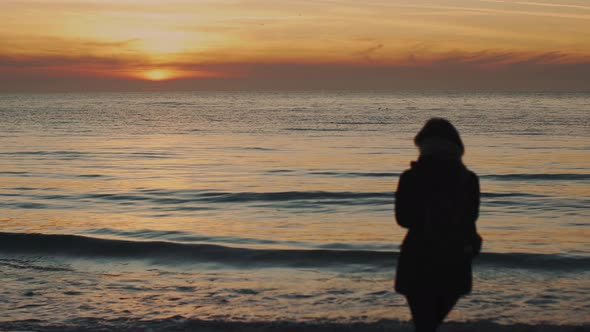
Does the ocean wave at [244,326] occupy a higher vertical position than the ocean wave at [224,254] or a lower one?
lower

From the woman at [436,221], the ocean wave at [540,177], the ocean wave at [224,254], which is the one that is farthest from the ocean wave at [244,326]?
the ocean wave at [540,177]

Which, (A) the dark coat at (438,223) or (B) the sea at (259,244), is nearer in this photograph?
(A) the dark coat at (438,223)

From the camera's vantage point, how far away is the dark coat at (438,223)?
5.08m

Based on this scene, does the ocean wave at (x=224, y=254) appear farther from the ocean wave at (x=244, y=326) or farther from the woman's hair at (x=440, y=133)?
Result: the woman's hair at (x=440, y=133)

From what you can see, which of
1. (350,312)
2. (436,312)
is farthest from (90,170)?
(436,312)

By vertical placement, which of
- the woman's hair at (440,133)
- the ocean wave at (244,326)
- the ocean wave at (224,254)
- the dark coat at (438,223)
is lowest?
the ocean wave at (244,326)

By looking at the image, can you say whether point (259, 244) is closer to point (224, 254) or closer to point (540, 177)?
point (224, 254)

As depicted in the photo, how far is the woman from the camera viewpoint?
508 centimetres

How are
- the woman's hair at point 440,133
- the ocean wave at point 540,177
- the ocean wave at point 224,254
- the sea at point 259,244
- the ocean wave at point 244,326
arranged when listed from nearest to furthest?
the woman's hair at point 440,133 → the ocean wave at point 244,326 → the sea at point 259,244 → the ocean wave at point 224,254 → the ocean wave at point 540,177

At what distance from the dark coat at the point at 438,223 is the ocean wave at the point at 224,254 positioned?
6.77m

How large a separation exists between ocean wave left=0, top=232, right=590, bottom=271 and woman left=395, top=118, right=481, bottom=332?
6.73 meters

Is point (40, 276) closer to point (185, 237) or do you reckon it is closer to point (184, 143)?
point (185, 237)

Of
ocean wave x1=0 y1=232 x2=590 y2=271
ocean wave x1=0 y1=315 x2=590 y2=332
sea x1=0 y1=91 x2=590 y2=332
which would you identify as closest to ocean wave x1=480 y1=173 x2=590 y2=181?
sea x1=0 y1=91 x2=590 y2=332

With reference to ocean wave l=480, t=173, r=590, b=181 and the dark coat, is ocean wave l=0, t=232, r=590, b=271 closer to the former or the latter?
the dark coat
